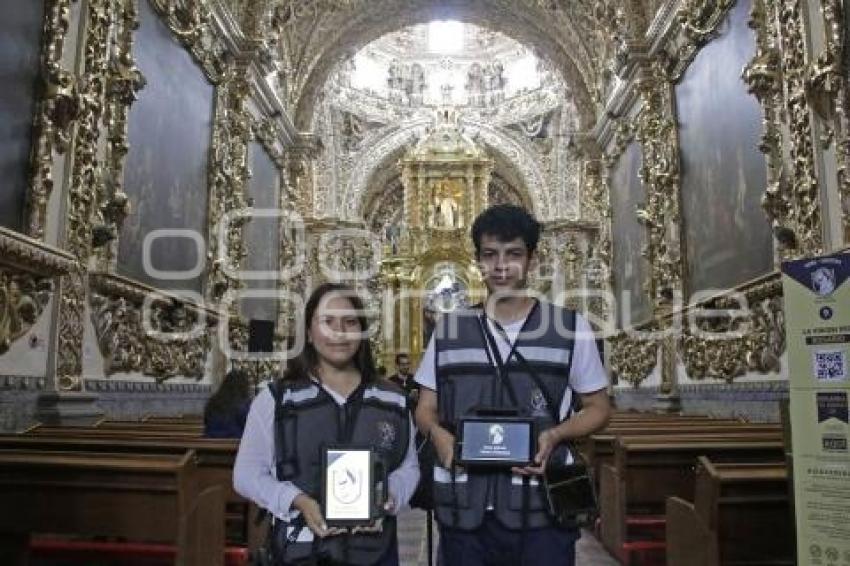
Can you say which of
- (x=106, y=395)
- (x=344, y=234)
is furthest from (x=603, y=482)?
(x=344, y=234)

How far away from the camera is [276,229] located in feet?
46.5

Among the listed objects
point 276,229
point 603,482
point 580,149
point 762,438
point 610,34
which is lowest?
point 603,482

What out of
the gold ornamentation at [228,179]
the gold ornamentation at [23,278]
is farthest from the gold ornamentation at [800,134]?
the gold ornamentation at [228,179]

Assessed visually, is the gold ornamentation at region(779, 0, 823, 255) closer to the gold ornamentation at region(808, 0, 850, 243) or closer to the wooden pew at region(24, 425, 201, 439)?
the gold ornamentation at region(808, 0, 850, 243)

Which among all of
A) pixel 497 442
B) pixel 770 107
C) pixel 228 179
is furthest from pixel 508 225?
pixel 228 179

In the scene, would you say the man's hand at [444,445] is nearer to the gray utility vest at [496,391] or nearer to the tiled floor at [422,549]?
the gray utility vest at [496,391]

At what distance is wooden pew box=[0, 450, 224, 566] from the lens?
3064 mm

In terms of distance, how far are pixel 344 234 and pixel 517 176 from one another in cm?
624

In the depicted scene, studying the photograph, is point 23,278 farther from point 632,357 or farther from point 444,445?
point 632,357

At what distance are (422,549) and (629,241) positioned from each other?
809 cm

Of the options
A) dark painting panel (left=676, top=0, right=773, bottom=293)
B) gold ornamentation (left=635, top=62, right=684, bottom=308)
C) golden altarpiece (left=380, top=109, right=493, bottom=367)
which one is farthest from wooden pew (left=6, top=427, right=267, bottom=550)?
golden altarpiece (left=380, top=109, right=493, bottom=367)

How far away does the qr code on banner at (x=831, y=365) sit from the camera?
2359 mm

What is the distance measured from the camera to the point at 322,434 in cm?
207

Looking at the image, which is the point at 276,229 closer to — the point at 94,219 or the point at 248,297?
the point at 248,297
